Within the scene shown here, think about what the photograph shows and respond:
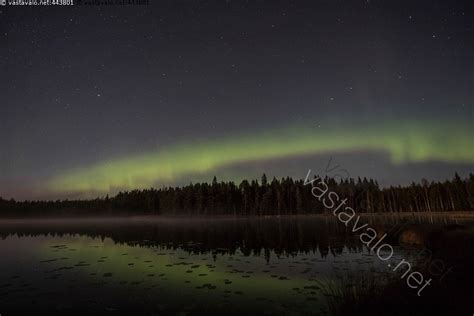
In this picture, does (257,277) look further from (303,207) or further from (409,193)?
(409,193)

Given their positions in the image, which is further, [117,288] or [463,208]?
[463,208]

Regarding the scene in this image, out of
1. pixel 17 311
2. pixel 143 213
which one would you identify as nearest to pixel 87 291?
pixel 17 311

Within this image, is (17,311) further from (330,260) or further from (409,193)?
(409,193)

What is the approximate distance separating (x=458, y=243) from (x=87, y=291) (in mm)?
22325

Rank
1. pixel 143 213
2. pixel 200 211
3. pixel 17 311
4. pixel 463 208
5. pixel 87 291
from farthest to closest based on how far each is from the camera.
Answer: pixel 143 213
pixel 200 211
pixel 463 208
pixel 87 291
pixel 17 311

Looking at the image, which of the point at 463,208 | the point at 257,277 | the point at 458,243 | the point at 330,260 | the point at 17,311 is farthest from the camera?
the point at 463,208

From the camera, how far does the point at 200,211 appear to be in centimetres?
12875

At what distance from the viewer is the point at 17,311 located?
12.5 metres

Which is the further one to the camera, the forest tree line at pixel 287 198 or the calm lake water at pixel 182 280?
the forest tree line at pixel 287 198

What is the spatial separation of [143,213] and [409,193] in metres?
120

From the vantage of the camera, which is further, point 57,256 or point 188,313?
point 57,256

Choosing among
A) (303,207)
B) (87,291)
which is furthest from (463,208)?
(87,291)

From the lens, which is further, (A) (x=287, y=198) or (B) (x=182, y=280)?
(A) (x=287, y=198)

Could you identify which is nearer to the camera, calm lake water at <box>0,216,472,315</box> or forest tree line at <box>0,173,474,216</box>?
calm lake water at <box>0,216,472,315</box>
